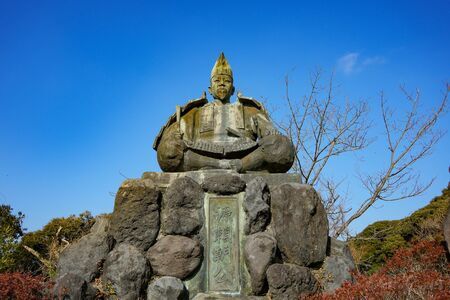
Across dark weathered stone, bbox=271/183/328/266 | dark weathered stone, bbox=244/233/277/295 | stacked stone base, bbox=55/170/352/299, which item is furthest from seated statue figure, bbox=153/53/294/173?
dark weathered stone, bbox=244/233/277/295

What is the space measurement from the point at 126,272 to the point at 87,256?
0.51 metres

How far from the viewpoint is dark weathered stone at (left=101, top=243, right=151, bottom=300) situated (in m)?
4.39

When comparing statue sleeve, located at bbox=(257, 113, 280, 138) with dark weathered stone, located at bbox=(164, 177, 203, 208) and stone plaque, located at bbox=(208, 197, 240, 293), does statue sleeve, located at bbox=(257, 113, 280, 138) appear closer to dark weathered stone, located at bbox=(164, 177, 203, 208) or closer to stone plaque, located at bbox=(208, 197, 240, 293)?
stone plaque, located at bbox=(208, 197, 240, 293)

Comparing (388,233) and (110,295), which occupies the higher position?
(388,233)

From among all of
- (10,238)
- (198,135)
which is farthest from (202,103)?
(10,238)

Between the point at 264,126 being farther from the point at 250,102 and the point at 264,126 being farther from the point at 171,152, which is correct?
the point at 171,152

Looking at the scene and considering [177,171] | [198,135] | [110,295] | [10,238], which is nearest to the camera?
[110,295]

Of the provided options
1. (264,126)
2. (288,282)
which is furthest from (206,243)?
(264,126)

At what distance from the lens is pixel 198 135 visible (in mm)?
5602

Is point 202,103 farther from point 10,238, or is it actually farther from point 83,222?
point 83,222

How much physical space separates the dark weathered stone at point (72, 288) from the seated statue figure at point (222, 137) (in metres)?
1.63

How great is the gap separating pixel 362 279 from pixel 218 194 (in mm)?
1786

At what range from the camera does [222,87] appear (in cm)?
593

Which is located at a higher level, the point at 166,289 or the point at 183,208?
the point at 183,208
